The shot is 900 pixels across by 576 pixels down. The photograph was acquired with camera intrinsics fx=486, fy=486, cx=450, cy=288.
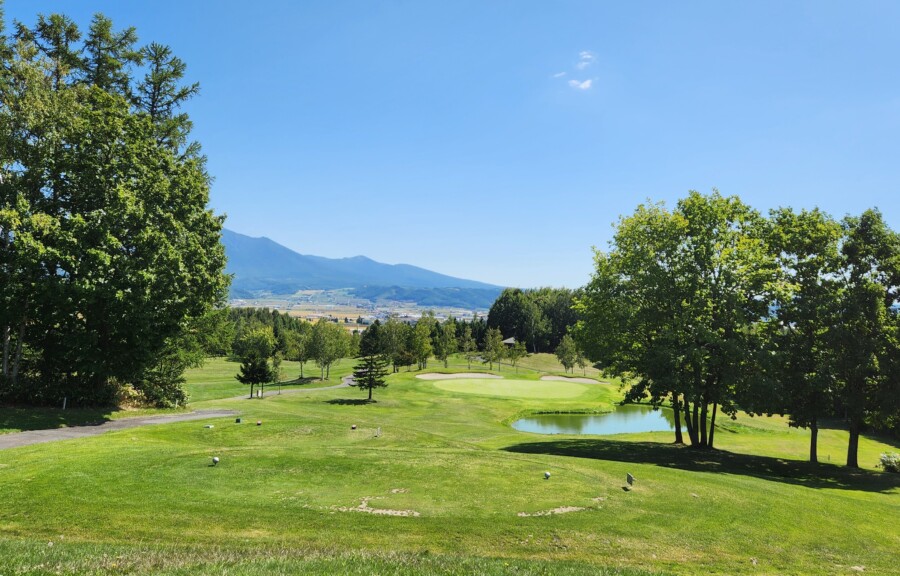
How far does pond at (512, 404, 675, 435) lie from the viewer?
4791 centimetres

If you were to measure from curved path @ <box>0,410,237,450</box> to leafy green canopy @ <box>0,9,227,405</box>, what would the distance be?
3.51 meters

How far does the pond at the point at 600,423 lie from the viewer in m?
47.9

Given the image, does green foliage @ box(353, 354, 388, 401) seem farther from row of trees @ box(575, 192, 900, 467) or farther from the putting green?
row of trees @ box(575, 192, 900, 467)

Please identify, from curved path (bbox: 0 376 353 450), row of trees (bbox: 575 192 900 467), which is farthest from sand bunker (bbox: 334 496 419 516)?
row of trees (bbox: 575 192 900 467)

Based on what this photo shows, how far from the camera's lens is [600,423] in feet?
176

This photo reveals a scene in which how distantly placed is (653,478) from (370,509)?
40.7 ft

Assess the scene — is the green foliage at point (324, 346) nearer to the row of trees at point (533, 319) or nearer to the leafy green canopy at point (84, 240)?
the leafy green canopy at point (84, 240)

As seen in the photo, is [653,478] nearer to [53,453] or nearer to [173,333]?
[53,453]

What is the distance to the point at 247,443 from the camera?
2423 centimetres

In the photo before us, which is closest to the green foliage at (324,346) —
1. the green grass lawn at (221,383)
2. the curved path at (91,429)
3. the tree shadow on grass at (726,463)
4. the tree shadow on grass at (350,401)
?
the green grass lawn at (221,383)

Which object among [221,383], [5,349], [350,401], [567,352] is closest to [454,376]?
[567,352]

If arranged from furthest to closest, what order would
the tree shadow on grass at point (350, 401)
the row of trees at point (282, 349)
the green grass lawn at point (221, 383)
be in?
the green grass lawn at point (221, 383)
the tree shadow on grass at point (350, 401)
the row of trees at point (282, 349)

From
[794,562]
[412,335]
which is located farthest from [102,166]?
[412,335]

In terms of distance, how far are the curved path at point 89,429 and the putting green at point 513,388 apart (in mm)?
38681
